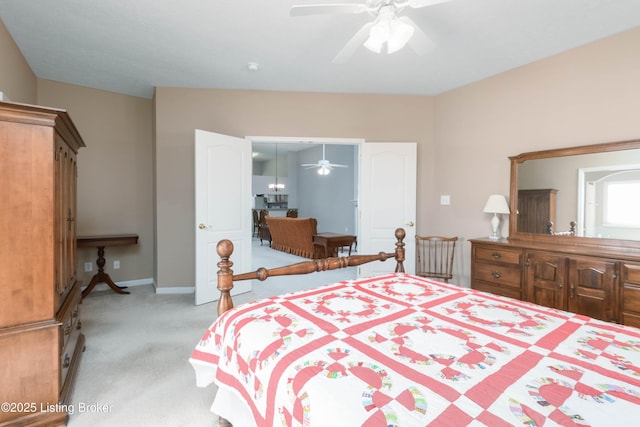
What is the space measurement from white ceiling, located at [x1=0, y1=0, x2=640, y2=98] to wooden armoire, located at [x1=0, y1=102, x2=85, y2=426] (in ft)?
4.29

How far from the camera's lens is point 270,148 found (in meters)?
9.55

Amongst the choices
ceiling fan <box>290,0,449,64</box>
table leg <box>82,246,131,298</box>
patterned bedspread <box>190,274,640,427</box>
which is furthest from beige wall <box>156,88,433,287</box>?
patterned bedspread <box>190,274,640,427</box>

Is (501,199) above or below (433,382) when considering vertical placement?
above

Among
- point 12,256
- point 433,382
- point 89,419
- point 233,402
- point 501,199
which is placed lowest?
point 89,419

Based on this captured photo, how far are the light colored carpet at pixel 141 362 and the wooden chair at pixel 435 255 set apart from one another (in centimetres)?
210

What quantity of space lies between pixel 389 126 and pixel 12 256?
3.85 meters

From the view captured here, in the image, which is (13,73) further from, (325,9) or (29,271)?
(325,9)

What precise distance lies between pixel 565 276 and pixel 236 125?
3764 mm

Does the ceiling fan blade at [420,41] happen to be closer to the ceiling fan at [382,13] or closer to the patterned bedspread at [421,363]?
the ceiling fan at [382,13]

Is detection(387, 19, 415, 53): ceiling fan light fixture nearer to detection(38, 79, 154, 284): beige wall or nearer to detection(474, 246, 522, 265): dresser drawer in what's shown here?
detection(474, 246, 522, 265): dresser drawer

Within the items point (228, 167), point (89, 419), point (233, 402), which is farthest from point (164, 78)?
point (233, 402)

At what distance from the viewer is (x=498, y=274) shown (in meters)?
3.03

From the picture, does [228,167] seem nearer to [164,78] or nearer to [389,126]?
[164,78]

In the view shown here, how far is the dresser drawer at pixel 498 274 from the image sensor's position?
9.52 ft
